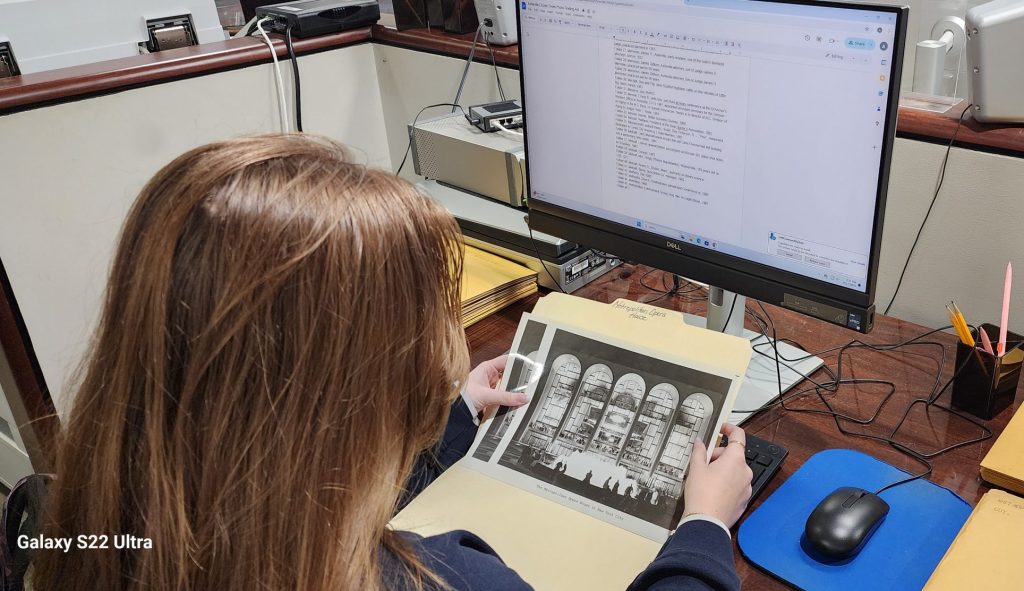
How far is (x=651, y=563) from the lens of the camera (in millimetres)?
694

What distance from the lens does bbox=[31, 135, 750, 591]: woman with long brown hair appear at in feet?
1.69

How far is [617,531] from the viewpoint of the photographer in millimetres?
771

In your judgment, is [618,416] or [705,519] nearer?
[705,519]

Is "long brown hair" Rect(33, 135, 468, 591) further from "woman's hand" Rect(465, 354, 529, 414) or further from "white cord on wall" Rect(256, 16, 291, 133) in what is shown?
"white cord on wall" Rect(256, 16, 291, 133)

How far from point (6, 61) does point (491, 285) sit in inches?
34.0

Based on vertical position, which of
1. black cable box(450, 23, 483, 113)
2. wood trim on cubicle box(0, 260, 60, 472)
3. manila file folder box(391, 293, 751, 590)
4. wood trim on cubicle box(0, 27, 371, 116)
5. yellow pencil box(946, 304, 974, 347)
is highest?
wood trim on cubicle box(0, 27, 371, 116)

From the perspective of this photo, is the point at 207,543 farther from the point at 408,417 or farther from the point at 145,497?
the point at 408,417

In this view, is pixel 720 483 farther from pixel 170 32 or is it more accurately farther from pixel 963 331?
pixel 170 32

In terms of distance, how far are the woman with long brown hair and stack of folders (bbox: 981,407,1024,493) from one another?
1.79ft

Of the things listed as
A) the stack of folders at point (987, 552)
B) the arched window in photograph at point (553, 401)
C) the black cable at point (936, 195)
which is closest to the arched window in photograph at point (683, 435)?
the arched window in photograph at point (553, 401)

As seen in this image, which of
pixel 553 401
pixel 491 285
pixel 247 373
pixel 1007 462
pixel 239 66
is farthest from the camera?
pixel 239 66

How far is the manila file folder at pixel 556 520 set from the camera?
0.73m

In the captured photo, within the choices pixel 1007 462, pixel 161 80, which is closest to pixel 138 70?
pixel 161 80

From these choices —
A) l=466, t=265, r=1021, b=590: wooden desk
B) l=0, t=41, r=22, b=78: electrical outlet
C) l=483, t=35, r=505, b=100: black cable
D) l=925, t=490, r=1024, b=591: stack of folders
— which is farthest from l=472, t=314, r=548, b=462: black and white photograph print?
l=0, t=41, r=22, b=78: electrical outlet
